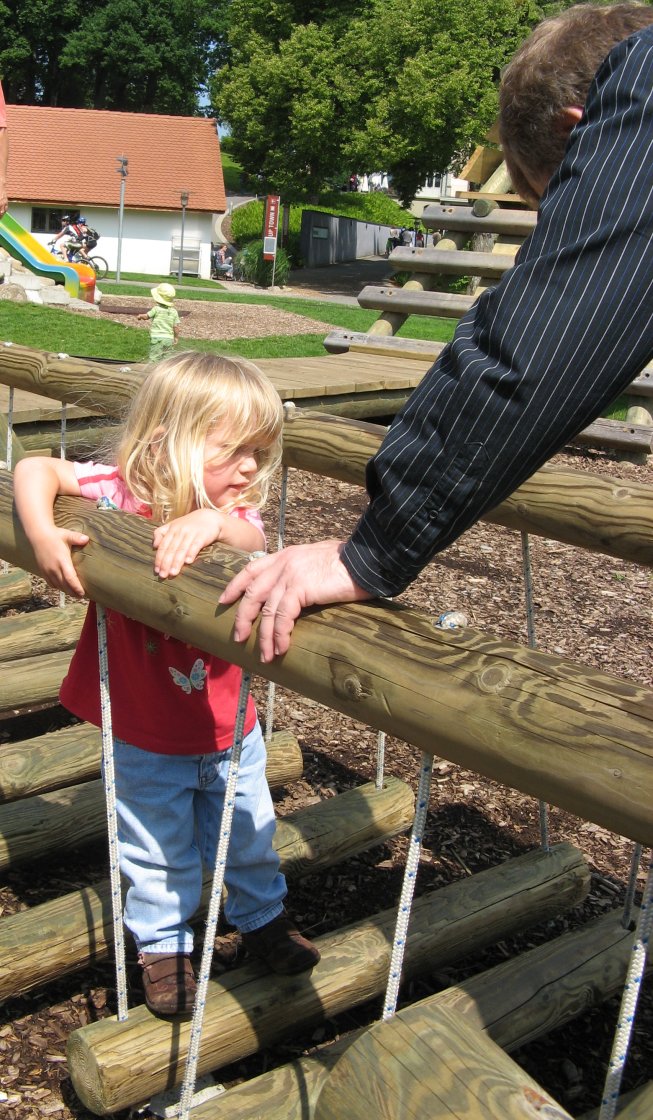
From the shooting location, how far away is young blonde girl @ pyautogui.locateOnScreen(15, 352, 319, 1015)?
2.14m

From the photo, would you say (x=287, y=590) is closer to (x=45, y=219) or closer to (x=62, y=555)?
(x=62, y=555)

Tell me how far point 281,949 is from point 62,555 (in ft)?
3.13

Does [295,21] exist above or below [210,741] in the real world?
above

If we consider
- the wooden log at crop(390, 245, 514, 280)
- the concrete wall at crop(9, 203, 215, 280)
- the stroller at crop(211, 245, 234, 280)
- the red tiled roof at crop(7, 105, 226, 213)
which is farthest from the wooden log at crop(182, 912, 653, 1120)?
the red tiled roof at crop(7, 105, 226, 213)

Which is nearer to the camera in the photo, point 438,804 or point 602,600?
point 438,804

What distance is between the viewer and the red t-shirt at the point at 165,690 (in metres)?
2.17

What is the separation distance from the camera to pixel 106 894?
2.57m

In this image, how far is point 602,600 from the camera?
216 inches

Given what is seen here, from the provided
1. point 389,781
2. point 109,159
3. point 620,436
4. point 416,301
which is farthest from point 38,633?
point 109,159

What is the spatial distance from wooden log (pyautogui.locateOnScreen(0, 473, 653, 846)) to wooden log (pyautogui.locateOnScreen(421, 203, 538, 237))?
7.74 meters

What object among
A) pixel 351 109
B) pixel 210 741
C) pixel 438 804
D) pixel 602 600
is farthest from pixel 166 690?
pixel 351 109

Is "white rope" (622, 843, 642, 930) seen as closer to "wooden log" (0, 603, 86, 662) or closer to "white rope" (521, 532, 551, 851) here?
"white rope" (521, 532, 551, 851)

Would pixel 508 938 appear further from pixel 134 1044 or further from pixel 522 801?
pixel 134 1044

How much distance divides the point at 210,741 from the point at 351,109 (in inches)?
1236
